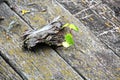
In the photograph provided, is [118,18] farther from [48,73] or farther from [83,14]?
[48,73]

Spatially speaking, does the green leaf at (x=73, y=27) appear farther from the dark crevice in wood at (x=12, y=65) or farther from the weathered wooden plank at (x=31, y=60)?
the dark crevice in wood at (x=12, y=65)

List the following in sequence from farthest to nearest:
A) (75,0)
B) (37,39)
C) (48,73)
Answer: (75,0), (37,39), (48,73)

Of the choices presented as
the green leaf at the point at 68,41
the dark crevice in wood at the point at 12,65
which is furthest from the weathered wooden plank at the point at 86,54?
the dark crevice in wood at the point at 12,65

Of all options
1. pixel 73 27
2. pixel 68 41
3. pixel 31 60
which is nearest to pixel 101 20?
pixel 73 27

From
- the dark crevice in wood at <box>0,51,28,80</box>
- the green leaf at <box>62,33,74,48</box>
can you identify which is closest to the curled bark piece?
the green leaf at <box>62,33,74,48</box>

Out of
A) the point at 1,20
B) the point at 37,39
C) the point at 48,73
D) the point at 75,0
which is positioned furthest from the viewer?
the point at 75,0

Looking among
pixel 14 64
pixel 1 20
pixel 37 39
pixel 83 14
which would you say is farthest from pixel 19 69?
pixel 83 14

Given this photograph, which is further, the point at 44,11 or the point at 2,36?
the point at 44,11

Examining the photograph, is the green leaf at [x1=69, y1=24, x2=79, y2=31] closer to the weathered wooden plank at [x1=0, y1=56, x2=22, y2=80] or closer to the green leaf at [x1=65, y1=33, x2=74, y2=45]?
the green leaf at [x1=65, y1=33, x2=74, y2=45]
